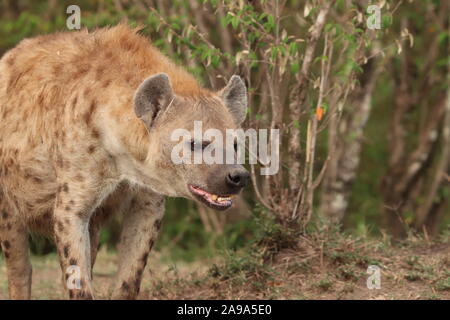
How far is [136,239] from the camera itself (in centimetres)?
437

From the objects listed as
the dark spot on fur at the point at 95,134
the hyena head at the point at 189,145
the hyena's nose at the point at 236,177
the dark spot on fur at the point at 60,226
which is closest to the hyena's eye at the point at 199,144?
the hyena head at the point at 189,145

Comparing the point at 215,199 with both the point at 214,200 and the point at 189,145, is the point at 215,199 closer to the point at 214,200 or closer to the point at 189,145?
the point at 214,200

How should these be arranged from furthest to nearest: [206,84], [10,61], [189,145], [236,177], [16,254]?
[206,84] → [16,254] → [10,61] → [189,145] → [236,177]

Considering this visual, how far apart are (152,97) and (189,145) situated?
0.27 meters

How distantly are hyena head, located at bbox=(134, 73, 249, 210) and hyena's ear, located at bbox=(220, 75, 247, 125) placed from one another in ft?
0.35

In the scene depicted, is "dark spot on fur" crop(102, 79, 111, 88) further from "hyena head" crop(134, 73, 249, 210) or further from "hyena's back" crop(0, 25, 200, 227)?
"hyena head" crop(134, 73, 249, 210)

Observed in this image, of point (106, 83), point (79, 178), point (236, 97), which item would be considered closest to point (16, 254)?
point (79, 178)

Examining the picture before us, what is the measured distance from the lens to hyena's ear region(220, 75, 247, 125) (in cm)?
406

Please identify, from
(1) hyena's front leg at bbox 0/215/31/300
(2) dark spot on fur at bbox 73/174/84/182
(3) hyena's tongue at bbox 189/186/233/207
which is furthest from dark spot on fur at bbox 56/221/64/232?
(3) hyena's tongue at bbox 189/186/233/207

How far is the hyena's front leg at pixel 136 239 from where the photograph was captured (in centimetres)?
434

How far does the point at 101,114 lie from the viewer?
3965 millimetres

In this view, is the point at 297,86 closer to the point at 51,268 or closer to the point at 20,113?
the point at 20,113

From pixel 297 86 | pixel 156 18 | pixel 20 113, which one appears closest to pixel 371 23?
pixel 297 86
